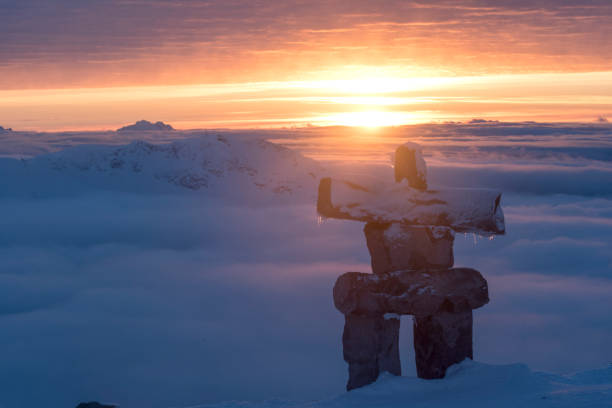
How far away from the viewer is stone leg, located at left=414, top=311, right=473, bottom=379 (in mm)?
8852

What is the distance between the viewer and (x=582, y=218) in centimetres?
14662

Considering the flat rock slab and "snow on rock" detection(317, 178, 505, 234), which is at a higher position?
"snow on rock" detection(317, 178, 505, 234)

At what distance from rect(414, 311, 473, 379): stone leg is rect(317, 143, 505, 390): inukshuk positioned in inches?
0.6

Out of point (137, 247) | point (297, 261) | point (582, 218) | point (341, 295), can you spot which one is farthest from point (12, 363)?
point (582, 218)

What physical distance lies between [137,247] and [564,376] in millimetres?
139825

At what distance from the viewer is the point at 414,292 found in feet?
28.1

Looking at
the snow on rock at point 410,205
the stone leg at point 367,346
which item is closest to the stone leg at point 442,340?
the stone leg at point 367,346

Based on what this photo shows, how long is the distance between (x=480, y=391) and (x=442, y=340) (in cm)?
101

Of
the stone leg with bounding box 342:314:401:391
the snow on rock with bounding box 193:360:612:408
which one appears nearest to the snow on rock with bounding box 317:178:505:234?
the stone leg with bounding box 342:314:401:391

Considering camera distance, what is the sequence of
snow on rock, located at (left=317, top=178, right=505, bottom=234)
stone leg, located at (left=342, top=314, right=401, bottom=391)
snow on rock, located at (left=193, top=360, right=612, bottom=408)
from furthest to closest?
1. stone leg, located at (left=342, top=314, right=401, bottom=391)
2. snow on rock, located at (left=317, top=178, right=505, bottom=234)
3. snow on rock, located at (left=193, top=360, right=612, bottom=408)

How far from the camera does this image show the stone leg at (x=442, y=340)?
8.85 metres

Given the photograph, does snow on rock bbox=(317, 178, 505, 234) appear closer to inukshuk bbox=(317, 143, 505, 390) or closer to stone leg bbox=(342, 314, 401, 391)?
inukshuk bbox=(317, 143, 505, 390)

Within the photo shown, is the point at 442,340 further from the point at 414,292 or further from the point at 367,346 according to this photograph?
the point at 367,346

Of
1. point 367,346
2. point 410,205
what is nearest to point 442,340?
point 367,346
